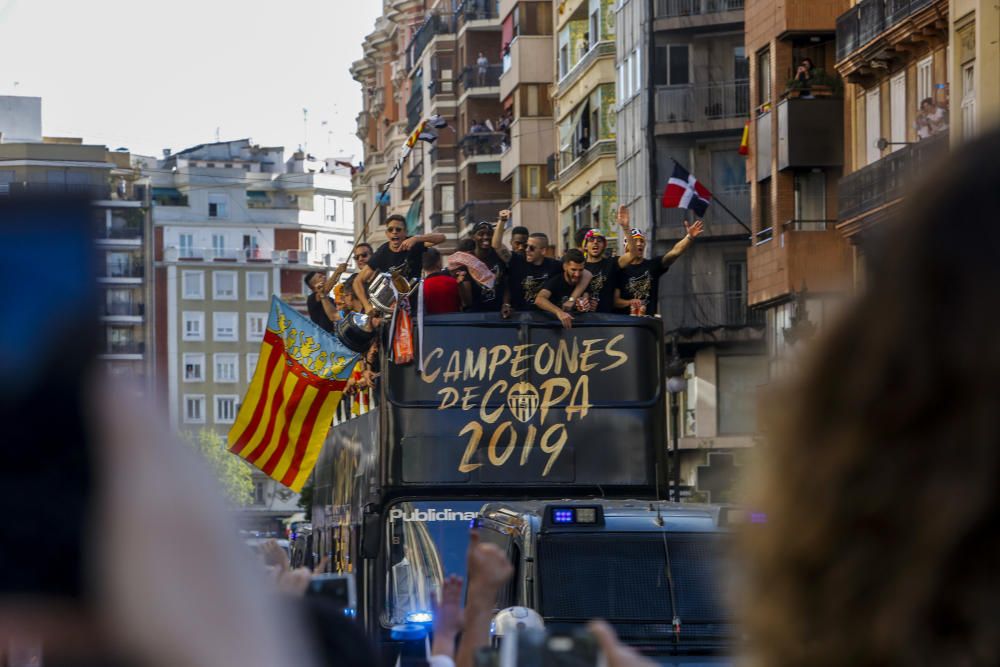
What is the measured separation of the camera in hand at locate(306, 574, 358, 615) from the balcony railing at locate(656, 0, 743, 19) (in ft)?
166

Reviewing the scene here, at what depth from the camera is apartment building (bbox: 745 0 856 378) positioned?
41000 millimetres

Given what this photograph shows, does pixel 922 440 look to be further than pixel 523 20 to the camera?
No

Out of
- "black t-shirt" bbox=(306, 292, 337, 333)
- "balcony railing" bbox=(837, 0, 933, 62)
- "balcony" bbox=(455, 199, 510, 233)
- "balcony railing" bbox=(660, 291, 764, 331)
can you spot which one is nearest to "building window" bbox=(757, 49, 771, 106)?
"balcony railing" bbox=(837, 0, 933, 62)

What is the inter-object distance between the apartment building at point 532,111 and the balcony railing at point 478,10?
12.7 m

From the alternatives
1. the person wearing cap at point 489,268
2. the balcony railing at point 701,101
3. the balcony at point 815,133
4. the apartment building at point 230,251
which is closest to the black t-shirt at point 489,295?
the person wearing cap at point 489,268

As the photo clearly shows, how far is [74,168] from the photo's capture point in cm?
166

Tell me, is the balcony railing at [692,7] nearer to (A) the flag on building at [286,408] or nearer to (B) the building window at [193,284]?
(A) the flag on building at [286,408]

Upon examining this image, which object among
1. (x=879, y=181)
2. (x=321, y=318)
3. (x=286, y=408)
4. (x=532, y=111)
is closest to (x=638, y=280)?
(x=321, y=318)

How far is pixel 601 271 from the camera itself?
747 inches

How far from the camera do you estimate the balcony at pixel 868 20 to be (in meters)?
35.0

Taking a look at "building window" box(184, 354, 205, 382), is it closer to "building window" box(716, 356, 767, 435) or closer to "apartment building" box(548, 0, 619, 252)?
"apartment building" box(548, 0, 619, 252)

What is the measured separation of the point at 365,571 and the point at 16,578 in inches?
710

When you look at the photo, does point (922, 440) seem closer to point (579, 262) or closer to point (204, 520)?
point (204, 520)

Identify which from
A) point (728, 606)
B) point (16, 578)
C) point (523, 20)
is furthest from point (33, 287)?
point (523, 20)
